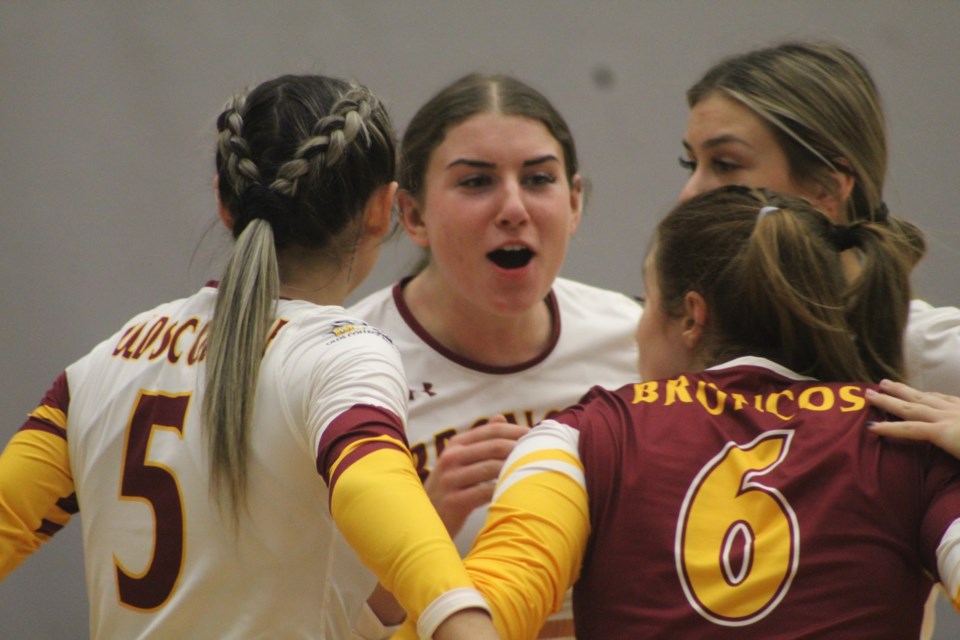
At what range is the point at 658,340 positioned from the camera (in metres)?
1.65

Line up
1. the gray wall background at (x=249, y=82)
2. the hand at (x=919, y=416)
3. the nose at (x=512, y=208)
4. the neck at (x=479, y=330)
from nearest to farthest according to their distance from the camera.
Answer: the hand at (x=919, y=416) < the nose at (x=512, y=208) < the neck at (x=479, y=330) < the gray wall background at (x=249, y=82)

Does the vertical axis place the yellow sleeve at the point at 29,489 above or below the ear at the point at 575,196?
below

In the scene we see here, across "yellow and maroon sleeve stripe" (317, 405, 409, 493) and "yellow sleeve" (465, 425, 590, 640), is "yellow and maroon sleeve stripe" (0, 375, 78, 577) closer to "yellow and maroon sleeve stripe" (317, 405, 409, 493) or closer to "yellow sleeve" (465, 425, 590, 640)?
"yellow and maroon sleeve stripe" (317, 405, 409, 493)

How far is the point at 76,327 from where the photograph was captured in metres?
3.08

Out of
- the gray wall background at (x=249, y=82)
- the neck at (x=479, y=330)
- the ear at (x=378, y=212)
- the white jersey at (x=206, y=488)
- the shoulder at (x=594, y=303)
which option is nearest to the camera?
the white jersey at (x=206, y=488)

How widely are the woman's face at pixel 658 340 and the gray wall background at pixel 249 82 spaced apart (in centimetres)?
145

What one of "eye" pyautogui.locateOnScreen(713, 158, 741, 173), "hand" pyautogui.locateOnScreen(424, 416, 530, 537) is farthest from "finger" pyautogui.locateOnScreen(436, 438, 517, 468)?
"eye" pyautogui.locateOnScreen(713, 158, 741, 173)

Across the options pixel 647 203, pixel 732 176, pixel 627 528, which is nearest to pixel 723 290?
pixel 627 528

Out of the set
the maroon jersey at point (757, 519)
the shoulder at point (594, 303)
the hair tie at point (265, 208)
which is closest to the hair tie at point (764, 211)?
the maroon jersey at point (757, 519)

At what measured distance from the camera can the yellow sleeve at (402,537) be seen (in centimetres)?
117

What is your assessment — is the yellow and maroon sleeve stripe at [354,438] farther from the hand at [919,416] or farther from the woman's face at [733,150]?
the woman's face at [733,150]

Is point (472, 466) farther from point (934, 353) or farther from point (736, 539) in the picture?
point (934, 353)

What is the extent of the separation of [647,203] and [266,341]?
7.16 feet

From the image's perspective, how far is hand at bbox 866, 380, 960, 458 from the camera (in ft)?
4.25
